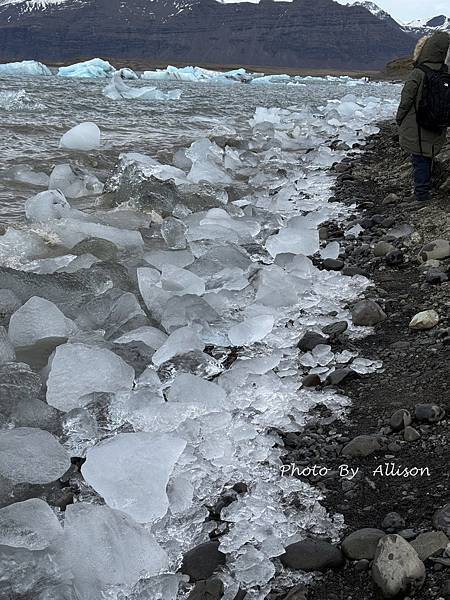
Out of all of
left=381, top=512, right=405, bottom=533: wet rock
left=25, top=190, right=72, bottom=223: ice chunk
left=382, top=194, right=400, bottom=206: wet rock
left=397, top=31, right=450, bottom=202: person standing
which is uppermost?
left=397, top=31, right=450, bottom=202: person standing

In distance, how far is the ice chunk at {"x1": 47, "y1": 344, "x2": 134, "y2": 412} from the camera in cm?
183

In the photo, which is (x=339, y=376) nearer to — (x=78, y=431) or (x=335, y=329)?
(x=335, y=329)

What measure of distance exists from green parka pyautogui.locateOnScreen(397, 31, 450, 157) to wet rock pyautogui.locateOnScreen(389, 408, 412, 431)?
10.7ft

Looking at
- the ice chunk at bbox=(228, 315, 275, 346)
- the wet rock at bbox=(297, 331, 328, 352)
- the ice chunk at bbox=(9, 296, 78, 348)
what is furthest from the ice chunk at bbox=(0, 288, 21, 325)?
the wet rock at bbox=(297, 331, 328, 352)

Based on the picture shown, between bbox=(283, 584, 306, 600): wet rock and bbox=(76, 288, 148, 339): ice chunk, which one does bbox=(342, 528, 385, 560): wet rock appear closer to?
bbox=(283, 584, 306, 600): wet rock

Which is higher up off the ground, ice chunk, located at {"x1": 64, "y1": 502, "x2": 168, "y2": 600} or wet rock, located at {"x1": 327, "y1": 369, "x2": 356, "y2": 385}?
ice chunk, located at {"x1": 64, "y1": 502, "x2": 168, "y2": 600}

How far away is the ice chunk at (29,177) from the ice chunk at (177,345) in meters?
3.48

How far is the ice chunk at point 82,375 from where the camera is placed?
6.00 ft

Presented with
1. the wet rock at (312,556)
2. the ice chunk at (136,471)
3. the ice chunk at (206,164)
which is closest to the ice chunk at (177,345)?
the ice chunk at (136,471)

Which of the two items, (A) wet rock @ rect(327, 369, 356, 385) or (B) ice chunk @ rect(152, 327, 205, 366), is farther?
(B) ice chunk @ rect(152, 327, 205, 366)

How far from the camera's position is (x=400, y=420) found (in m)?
1.69

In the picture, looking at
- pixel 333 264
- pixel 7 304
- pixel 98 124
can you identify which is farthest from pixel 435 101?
pixel 98 124

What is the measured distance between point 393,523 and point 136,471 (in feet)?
2.01

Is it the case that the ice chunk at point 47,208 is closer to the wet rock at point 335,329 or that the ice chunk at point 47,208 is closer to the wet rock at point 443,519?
the wet rock at point 335,329
